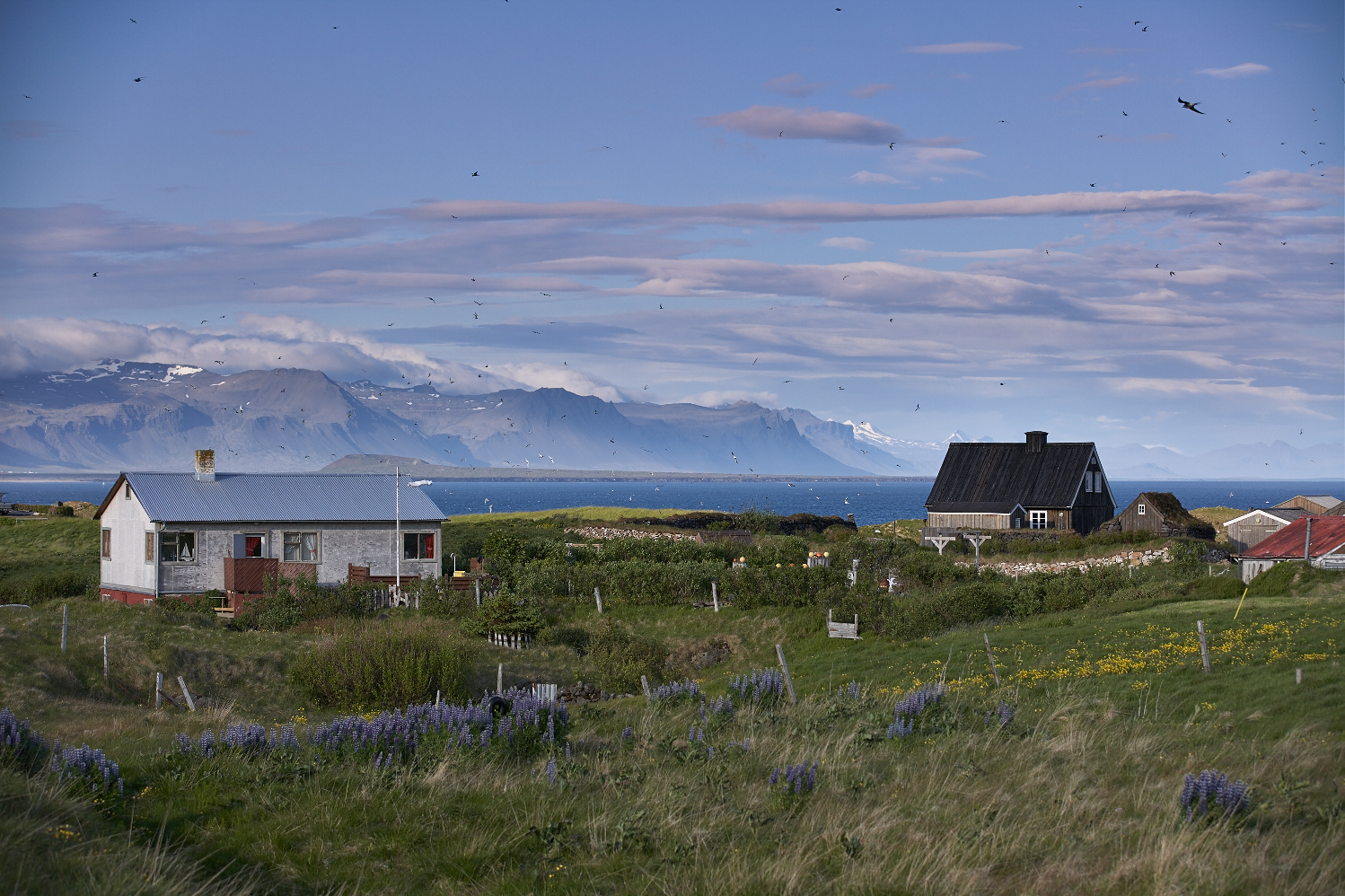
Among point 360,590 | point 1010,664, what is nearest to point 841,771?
point 1010,664

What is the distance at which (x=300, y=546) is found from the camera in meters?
40.3

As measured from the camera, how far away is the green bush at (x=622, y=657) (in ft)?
92.3

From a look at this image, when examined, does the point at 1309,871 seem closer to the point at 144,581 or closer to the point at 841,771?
the point at 841,771

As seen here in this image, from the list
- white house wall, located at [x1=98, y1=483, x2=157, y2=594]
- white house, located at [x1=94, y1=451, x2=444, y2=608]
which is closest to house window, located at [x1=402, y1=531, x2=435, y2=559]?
white house, located at [x1=94, y1=451, x2=444, y2=608]

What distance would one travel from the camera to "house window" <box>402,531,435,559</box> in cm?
4216

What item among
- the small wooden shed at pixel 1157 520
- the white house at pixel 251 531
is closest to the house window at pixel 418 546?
the white house at pixel 251 531

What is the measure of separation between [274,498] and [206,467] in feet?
11.1

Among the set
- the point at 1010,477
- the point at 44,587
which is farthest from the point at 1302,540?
the point at 44,587

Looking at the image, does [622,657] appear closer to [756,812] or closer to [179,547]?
[179,547]

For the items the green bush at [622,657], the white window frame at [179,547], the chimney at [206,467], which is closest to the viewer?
the green bush at [622,657]

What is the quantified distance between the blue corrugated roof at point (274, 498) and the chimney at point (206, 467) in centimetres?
25

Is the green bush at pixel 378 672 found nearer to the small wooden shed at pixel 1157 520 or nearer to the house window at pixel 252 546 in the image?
the house window at pixel 252 546

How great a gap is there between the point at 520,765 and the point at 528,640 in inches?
865

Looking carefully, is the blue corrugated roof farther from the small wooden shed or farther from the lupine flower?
the lupine flower
